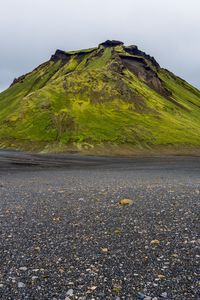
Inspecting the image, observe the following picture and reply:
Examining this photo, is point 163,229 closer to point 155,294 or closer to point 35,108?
point 155,294

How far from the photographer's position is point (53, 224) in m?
19.5

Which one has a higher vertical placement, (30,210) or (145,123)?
(145,123)

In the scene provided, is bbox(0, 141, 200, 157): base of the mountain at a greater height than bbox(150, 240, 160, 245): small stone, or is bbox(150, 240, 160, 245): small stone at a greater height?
bbox(0, 141, 200, 157): base of the mountain

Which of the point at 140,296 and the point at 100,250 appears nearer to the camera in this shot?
the point at 140,296

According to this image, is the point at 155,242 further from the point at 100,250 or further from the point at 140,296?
the point at 140,296

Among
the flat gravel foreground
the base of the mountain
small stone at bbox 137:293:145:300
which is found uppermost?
the base of the mountain

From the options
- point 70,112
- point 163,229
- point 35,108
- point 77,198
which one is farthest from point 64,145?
point 163,229

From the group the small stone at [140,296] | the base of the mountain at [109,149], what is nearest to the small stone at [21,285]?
the small stone at [140,296]

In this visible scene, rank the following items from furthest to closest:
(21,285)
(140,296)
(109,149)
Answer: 1. (109,149)
2. (21,285)
3. (140,296)

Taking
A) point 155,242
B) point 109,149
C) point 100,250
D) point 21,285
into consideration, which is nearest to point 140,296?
point 21,285

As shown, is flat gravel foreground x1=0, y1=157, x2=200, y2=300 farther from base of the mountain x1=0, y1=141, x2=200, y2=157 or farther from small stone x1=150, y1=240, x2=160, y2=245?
base of the mountain x1=0, y1=141, x2=200, y2=157

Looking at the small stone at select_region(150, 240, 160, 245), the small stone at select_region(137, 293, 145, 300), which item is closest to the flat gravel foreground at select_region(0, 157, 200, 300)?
the small stone at select_region(137, 293, 145, 300)

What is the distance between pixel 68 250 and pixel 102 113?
7100 inches

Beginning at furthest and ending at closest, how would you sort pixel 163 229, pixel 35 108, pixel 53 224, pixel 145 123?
pixel 35 108
pixel 145 123
pixel 53 224
pixel 163 229
